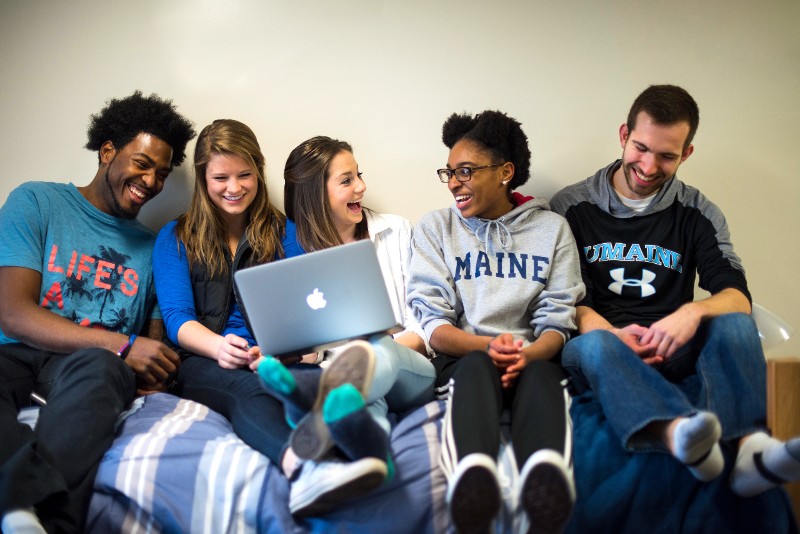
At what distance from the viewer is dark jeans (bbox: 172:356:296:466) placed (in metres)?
1.39

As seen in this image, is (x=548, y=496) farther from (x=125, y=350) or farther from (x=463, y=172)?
(x=125, y=350)

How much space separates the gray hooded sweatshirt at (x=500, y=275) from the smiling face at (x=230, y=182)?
500mm

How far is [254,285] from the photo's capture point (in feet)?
4.63

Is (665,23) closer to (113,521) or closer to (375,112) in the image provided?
(375,112)

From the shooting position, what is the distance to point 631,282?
6.03 feet

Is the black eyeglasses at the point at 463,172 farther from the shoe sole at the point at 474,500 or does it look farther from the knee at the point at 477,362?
the shoe sole at the point at 474,500

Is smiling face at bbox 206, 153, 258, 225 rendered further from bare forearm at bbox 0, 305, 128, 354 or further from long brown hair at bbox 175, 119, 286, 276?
bare forearm at bbox 0, 305, 128, 354

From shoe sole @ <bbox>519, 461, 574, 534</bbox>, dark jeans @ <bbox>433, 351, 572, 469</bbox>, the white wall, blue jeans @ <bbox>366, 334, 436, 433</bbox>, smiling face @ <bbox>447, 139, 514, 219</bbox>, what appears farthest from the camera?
the white wall

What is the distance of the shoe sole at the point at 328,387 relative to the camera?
1.22 m

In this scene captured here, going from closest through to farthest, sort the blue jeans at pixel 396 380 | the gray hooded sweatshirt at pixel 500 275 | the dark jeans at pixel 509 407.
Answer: the dark jeans at pixel 509 407, the blue jeans at pixel 396 380, the gray hooded sweatshirt at pixel 500 275

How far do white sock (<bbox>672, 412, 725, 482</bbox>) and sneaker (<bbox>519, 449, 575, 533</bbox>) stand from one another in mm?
232

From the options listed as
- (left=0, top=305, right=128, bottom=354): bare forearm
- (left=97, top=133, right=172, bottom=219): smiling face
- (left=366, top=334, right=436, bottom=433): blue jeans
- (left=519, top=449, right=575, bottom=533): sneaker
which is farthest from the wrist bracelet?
(left=519, top=449, right=575, bottom=533): sneaker

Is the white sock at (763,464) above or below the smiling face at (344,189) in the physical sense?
below

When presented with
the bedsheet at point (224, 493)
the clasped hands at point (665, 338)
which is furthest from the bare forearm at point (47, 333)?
the clasped hands at point (665, 338)
